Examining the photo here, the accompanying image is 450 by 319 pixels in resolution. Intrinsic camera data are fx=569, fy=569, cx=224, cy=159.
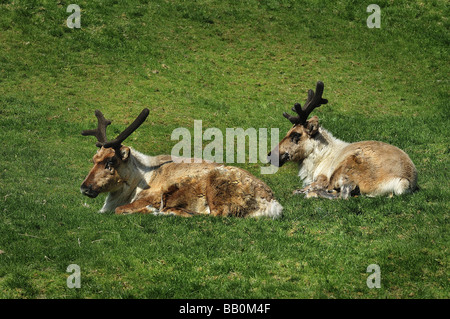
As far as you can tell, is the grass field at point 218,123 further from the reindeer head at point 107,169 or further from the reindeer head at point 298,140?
the reindeer head at point 298,140

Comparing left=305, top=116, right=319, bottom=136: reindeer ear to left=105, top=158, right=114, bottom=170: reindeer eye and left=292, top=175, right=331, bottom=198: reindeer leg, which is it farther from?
left=105, top=158, right=114, bottom=170: reindeer eye

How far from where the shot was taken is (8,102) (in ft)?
74.4

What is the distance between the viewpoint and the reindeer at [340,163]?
532 inches

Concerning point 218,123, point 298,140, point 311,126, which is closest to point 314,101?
point 311,126

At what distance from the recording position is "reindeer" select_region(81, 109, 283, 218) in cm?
1233

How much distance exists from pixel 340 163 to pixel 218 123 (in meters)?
9.26

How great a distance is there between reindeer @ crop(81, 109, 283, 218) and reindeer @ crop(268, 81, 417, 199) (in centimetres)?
255

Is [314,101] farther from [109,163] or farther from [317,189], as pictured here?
[109,163]

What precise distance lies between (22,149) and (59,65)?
324 inches

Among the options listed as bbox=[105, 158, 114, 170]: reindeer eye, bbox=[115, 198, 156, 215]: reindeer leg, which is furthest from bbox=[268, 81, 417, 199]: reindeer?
bbox=[105, 158, 114, 170]: reindeer eye

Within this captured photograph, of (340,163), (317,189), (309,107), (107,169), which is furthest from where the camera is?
(309,107)

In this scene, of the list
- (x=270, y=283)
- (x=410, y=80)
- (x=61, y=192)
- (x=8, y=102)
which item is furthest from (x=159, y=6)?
(x=270, y=283)

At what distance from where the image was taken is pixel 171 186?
12.8 m
